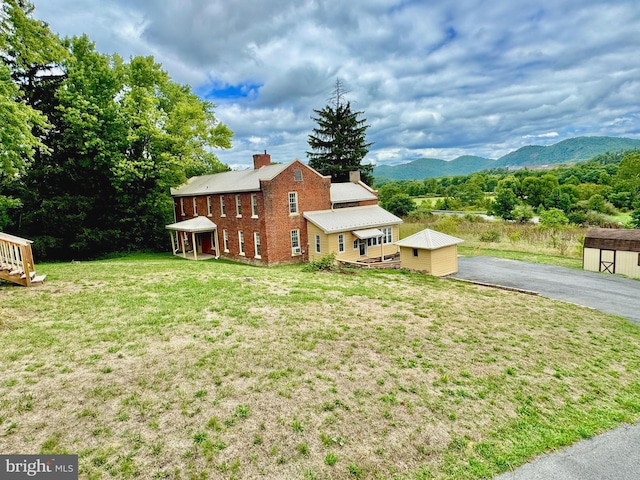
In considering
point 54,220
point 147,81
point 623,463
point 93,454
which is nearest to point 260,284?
point 93,454

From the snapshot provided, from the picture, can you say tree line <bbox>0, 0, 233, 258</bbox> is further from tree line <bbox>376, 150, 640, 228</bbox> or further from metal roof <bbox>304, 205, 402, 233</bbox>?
tree line <bbox>376, 150, 640, 228</bbox>

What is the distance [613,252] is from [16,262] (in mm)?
27960

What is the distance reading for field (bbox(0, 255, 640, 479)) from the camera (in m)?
5.29

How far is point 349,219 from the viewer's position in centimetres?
2548

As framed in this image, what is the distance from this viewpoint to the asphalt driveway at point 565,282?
1476cm

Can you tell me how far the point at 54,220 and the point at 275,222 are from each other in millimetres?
15906

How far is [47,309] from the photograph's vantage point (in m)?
A: 10.0

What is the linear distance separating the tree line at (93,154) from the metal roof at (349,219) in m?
11.9

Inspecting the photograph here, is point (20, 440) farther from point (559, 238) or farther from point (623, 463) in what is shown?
point (559, 238)

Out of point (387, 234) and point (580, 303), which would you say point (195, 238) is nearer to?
point (387, 234)

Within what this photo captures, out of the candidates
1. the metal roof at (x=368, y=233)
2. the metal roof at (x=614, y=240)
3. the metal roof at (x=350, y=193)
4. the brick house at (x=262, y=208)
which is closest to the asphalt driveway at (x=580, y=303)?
the metal roof at (x=614, y=240)

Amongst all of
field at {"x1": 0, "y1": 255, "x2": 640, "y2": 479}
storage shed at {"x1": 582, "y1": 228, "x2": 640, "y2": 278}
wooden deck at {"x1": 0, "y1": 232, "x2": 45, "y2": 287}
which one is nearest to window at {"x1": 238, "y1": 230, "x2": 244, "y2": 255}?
field at {"x1": 0, "y1": 255, "x2": 640, "y2": 479}

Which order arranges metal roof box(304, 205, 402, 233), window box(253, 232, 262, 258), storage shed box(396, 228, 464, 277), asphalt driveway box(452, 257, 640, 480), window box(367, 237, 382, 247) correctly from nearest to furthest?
asphalt driveway box(452, 257, 640, 480), storage shed box(396, 228, 464, 277), metal roof box(304, 205, 402, 233), window box(253, 232, 262, 258), window box(367, 237, 382, 247)

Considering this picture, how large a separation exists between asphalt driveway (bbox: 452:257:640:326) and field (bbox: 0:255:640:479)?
2987 millimetres
